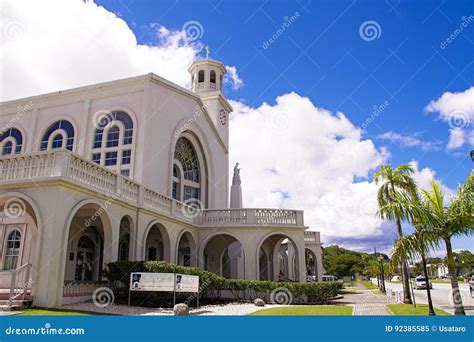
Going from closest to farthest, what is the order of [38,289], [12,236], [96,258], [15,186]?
[38,289] → [15,186] → [12,236] → [96,258]

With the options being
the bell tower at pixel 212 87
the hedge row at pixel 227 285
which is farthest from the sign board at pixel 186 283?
the bell tower at pixel 212 87

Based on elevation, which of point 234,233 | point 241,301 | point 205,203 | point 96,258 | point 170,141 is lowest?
point 241,301

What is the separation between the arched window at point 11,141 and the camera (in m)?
22.4

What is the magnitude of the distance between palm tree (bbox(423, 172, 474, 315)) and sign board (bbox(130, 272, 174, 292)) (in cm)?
781

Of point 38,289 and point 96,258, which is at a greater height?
point 96,258

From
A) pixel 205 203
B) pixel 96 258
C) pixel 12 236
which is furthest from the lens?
pixel 205 203

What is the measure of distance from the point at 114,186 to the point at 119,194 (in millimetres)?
344

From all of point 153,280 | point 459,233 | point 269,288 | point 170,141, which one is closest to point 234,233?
point 269,288

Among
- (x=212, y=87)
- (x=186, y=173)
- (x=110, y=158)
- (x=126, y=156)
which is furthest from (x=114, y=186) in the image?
(x=212, y=87)

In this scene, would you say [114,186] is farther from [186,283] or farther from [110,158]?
[110,158]

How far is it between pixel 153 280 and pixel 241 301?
6241mm

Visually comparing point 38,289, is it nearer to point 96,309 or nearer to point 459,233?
point 96,309

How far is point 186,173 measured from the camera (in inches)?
1028
